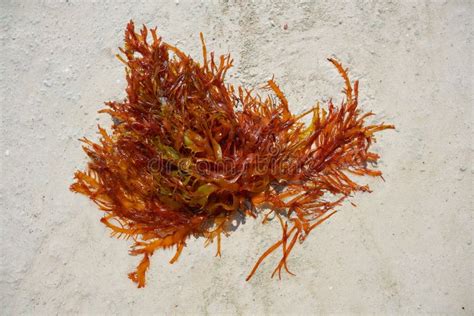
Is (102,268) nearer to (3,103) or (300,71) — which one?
(3,103)

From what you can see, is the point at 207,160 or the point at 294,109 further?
the point at 294,109

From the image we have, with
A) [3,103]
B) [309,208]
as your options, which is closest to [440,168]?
[309,208]

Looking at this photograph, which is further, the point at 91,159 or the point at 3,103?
the point at 3,103
